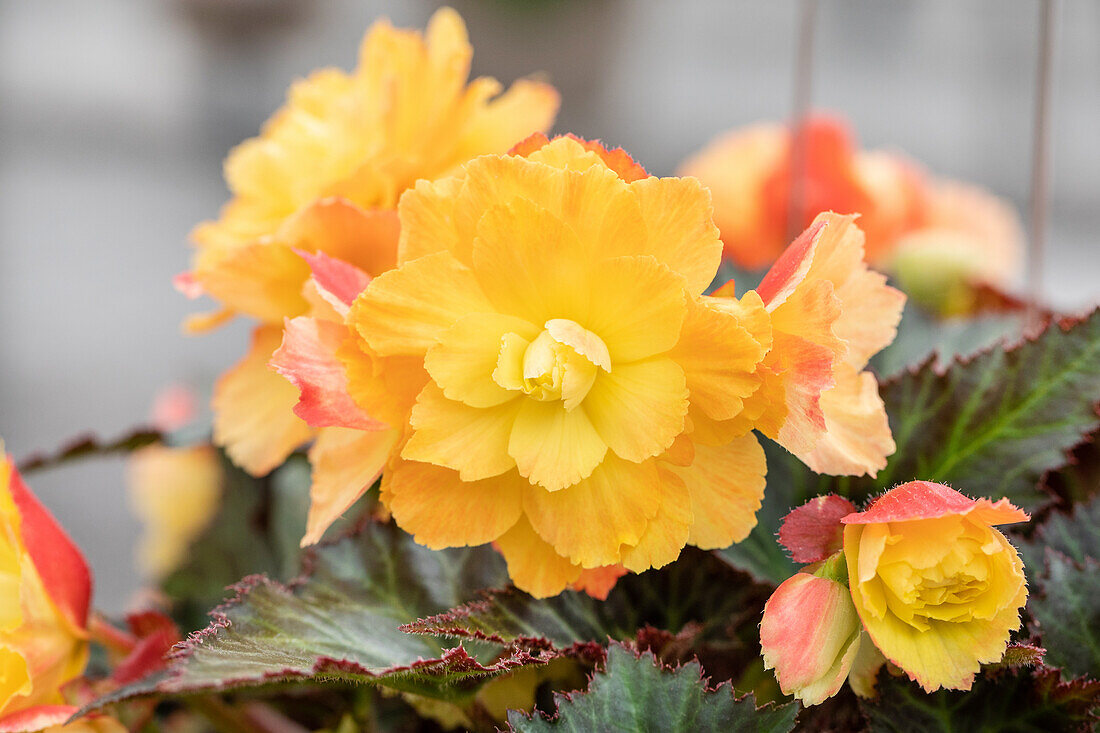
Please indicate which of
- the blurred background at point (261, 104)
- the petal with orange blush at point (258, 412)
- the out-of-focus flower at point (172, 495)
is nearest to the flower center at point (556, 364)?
the petal with orange blush at point (258, 412)

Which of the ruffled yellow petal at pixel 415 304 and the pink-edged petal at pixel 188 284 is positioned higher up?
the ruffled yellow petal at pixel 415 304

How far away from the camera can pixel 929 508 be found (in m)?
0.22

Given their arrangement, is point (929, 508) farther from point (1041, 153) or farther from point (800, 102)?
point (800, 102)

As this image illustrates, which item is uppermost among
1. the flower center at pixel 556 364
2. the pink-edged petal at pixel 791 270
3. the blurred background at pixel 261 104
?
the pink-edged petal at pixel 791 270

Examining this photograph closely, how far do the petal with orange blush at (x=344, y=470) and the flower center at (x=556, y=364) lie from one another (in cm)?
4

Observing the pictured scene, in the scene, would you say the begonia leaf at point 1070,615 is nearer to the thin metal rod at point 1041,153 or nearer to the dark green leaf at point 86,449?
the thin metal rod at point 1041,153

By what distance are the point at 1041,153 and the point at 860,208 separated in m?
0.26

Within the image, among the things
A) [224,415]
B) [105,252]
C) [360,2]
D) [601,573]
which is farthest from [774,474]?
[360,2]

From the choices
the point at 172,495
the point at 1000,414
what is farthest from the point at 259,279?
the point at 172,495

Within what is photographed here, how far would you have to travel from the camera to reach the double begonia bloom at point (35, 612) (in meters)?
0.29

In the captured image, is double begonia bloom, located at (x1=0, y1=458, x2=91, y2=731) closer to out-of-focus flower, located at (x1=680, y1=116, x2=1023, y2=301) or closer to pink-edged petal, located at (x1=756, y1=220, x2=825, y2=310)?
pink-edged petal, located at (x1=756, y1=220, x2=825, y2=310)

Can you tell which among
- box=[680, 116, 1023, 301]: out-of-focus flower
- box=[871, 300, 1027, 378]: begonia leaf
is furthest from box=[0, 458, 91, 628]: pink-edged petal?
box=[680, 116, 1023, 301]: out-of-focus flower

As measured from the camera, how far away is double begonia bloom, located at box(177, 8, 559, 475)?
1.08ft

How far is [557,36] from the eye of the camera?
2.82 meters
